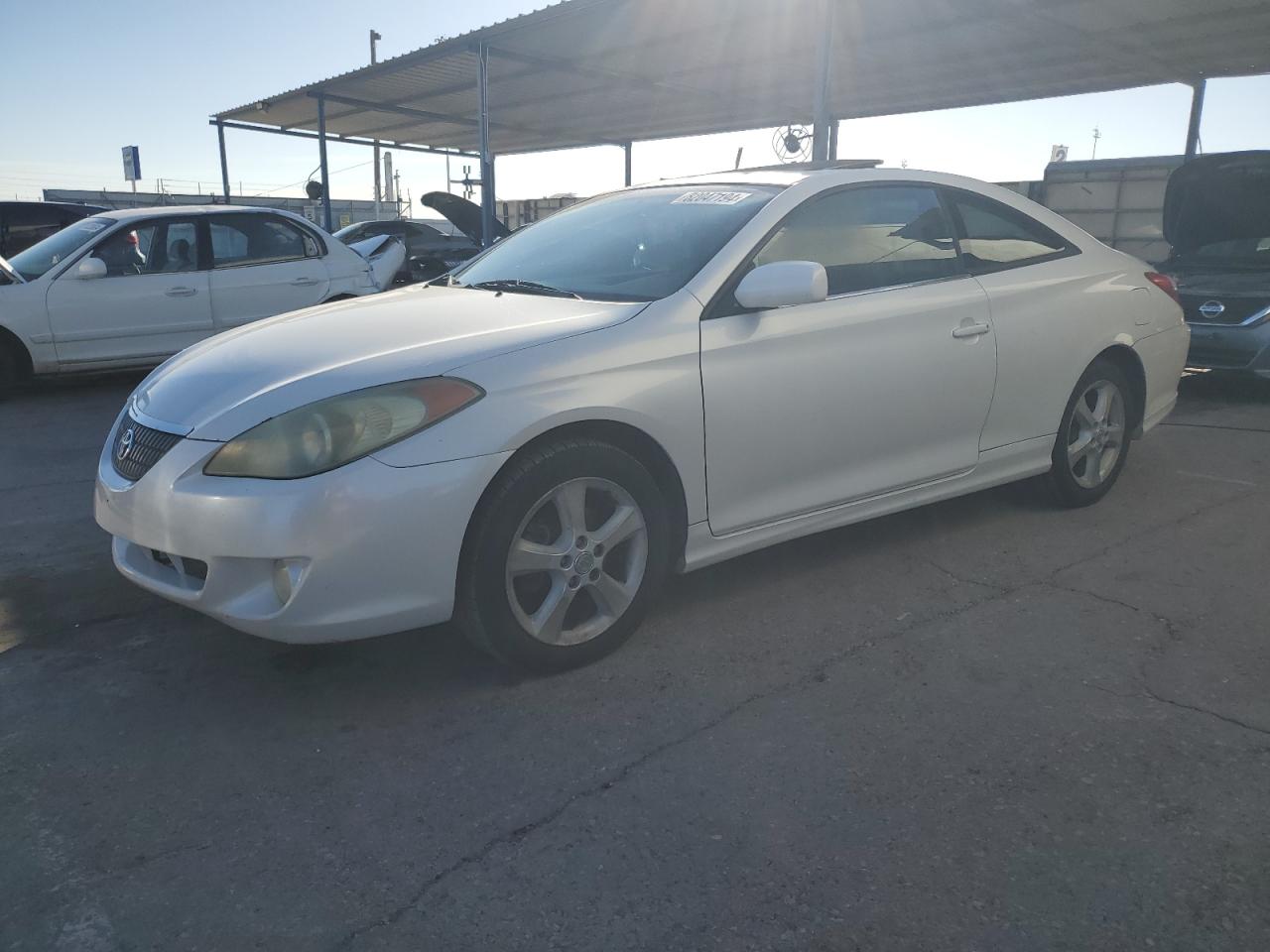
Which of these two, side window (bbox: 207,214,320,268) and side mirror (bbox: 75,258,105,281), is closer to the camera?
side mirror (bbox: 75,258,105,281)

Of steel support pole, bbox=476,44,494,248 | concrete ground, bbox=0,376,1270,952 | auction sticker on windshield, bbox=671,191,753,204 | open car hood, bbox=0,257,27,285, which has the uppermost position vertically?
steel support pole, bbox=476,44,494,248

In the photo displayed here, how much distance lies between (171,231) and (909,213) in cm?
660

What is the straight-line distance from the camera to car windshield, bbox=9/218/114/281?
8.02m

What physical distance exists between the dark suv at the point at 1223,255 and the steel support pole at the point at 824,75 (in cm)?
323

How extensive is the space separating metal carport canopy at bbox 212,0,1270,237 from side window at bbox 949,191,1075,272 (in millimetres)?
5558

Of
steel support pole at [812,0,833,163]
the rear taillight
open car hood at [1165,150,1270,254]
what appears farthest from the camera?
steel support pole at [812,0,833,163]

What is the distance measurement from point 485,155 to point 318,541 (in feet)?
38.1

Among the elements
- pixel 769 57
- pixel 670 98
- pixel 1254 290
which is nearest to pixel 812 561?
pixel 1254 290

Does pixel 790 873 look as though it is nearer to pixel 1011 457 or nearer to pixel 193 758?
pixel 193 758

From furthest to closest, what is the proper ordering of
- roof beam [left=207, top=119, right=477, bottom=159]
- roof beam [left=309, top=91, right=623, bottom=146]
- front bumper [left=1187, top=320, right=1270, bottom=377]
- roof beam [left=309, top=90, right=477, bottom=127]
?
1. roof beam [left=207, top=119, right=477, bottom=159]
2. roof beam [left=309, top=91, right=623, bottom=146]
3. roof beam [left=309, top=90, right=477, bottom=127]
4. front bumper [left=1187, top=320, right=1270, bottom=377]

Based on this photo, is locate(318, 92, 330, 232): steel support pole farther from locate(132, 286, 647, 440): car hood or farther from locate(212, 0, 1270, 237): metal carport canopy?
locate(132, 286, 647, 440): car hood

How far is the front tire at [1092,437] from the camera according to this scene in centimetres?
442

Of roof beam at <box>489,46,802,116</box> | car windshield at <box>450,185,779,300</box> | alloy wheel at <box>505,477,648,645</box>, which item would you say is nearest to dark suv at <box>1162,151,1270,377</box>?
car windshield at <box>450,185,779,300</box>

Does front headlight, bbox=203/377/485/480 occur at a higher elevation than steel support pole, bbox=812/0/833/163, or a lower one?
lower
